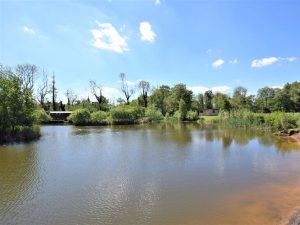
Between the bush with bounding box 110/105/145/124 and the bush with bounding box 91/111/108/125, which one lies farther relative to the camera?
the bush with bounding box 110/105/145/124

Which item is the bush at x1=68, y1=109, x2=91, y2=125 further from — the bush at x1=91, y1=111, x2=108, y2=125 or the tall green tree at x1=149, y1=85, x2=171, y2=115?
the tall green tree at x1=149, y1=85, x2=171, y2=115

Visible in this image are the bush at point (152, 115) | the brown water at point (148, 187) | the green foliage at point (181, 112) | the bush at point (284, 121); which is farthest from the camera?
the green foliage at point (181, 112)

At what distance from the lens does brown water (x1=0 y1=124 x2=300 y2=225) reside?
31.5 ft

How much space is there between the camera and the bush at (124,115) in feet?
193

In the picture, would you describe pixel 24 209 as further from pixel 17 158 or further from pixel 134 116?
pixel 134 116

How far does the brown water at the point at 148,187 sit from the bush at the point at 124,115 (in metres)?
37.1

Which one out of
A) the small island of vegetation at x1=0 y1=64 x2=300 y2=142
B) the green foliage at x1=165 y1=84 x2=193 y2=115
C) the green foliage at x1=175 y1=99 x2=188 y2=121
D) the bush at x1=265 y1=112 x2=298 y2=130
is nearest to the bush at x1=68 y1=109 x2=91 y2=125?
the small island of vegetation at x1=0 y1=64 x2=300 y2=142

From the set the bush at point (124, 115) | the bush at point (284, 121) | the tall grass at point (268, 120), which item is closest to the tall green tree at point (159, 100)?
the bush at point (124, 115)

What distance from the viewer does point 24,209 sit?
1020 centimetres

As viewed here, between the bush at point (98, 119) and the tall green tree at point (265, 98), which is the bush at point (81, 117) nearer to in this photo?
the bush at point (98, 119)

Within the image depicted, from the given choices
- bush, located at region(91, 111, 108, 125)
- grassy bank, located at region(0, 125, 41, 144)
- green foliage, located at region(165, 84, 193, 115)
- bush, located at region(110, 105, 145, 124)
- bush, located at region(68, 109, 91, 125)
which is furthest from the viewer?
green foliage, located at region(165, 84, 193, 115)

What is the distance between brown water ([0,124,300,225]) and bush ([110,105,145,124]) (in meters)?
37.1

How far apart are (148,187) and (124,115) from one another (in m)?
47.8

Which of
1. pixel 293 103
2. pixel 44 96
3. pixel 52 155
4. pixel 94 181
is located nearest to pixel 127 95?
pixel 44 96
